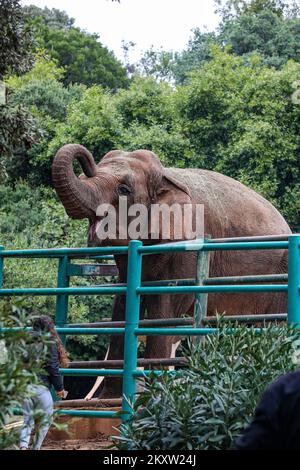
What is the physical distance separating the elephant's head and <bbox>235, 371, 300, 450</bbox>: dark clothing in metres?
6.95

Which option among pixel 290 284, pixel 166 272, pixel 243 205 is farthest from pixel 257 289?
pixel 243 205

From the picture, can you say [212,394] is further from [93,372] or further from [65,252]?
[65,252]

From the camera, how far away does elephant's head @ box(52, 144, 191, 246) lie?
936 centimetres

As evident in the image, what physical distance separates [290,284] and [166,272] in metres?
3.70

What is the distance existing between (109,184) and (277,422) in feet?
24.3

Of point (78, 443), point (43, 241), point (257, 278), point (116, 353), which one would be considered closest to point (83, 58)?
point (43, 241)

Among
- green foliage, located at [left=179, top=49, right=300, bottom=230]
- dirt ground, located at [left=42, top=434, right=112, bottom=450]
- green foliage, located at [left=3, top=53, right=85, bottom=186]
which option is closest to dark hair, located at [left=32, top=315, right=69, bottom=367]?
dirt ground, located at [left=42, top=434, right=112, bottom=450]

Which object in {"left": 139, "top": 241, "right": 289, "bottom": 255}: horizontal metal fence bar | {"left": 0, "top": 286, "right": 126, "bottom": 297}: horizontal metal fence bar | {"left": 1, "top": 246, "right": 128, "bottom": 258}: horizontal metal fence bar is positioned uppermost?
{"left": 139, "top": 241, "right": 289, "bottom": 255}: horizontal metal fence bar

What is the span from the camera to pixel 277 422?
8.00ft

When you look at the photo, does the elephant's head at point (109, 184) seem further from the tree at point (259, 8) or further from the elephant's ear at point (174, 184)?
the tree at point (259, 8)

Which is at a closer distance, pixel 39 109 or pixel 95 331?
pixel 95 331

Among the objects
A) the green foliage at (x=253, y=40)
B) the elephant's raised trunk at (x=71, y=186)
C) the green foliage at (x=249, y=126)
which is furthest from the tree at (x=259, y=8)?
the elephant's raised trunk at (x=71, y=186)

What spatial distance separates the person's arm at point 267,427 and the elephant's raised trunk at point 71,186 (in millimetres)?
6936

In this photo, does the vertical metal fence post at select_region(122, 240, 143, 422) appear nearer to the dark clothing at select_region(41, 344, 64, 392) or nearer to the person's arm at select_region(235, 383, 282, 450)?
the dark clothing at select_region(41, 344, 64, 392)
